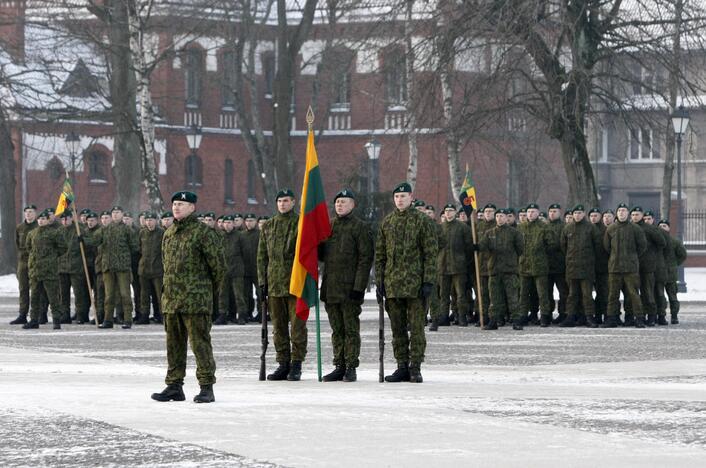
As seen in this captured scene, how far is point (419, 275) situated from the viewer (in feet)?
55.3

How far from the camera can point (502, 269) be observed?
1075 inches

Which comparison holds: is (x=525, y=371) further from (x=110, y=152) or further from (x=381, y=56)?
(x=110, y=152)

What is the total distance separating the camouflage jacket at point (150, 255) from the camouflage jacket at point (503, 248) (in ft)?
18.4

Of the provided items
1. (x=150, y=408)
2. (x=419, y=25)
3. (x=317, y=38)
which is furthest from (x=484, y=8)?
(x=317, y=38)

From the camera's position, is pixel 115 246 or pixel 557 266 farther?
pixel 557 266

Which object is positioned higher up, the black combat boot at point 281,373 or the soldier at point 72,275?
the soldier at point 72,275

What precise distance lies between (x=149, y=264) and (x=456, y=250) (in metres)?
5.32

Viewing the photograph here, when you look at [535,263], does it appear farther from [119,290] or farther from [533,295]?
[119,290]

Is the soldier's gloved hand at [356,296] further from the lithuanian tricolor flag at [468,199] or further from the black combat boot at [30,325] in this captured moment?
the black combat boot at [30,325]

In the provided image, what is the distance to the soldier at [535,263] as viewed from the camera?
28.0m

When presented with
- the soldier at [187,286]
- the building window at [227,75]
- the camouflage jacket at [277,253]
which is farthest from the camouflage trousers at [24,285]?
the building window at [227,75]

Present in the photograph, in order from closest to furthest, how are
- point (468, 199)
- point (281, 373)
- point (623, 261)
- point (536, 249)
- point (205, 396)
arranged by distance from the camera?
point (205, 396) < point (281, 373) < point (623, 261) < point (468, 199) < point (536, 249)

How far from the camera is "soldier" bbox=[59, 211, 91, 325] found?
29.1 metres

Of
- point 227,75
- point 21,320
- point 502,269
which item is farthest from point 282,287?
point 227,75
